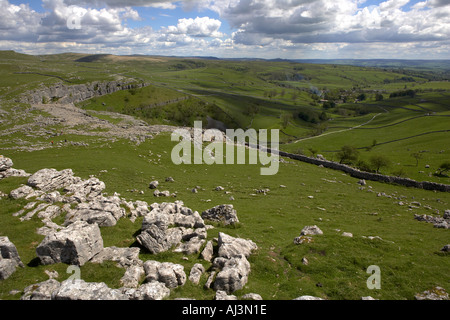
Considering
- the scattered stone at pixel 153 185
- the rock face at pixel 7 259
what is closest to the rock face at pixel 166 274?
the rock face at pixel 7 259

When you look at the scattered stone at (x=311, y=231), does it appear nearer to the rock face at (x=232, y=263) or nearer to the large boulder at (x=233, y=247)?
the rock face at (x=232, y=263)

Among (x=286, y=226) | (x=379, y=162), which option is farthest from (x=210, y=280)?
(x=379, y=162)

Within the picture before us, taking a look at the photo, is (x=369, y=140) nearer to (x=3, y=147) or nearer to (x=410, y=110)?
(x=410, y=110)

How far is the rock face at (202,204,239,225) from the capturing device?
26.3 meters

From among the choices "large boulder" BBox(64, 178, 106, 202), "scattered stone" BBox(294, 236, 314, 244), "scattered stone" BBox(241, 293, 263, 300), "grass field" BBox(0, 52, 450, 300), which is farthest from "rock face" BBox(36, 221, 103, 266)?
"scattered stone" BBox(294, 236, 314, 244)

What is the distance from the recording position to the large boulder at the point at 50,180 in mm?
27859

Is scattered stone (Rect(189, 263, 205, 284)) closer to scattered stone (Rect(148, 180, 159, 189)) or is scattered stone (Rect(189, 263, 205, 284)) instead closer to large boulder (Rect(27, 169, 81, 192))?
large boulder (Rect(27, 169, 81, 192))

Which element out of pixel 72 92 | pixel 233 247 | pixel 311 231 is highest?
pixel 72 92

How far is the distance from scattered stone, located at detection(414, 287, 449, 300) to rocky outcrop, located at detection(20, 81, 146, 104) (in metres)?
132

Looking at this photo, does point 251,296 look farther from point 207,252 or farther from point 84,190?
point 84,190

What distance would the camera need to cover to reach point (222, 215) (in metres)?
27.0

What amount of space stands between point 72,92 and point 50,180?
136599 millimetres

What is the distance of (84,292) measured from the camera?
40.9 feet
